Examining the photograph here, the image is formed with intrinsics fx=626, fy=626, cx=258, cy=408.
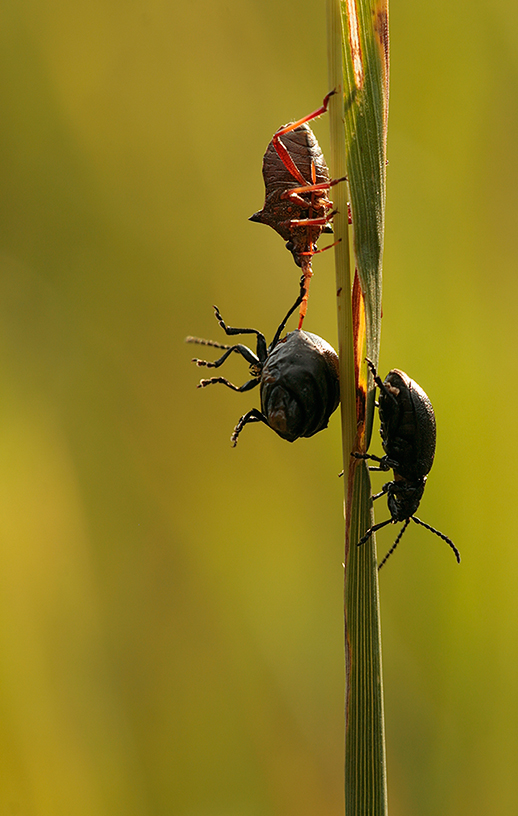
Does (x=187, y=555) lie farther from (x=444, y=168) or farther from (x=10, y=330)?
(x=444, y=168)

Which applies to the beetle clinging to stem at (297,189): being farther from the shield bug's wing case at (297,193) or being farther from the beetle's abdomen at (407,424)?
the beetle's abdomen at (407,424)

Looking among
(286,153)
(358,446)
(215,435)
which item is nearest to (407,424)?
(358,446)

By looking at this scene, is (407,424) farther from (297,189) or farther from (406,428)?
(297,189)

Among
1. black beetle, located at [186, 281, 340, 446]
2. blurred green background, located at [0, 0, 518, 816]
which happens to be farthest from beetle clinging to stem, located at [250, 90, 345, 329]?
blurred green background, located at [0, 0, 518, 816]

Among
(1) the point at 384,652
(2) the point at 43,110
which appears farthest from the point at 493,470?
(2) the point at 43,110

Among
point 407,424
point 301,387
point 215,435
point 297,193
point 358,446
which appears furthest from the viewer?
point 215,435

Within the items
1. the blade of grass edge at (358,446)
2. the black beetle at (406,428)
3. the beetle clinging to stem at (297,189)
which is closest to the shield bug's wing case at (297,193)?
the beetle clinging to stem at (297,189)
